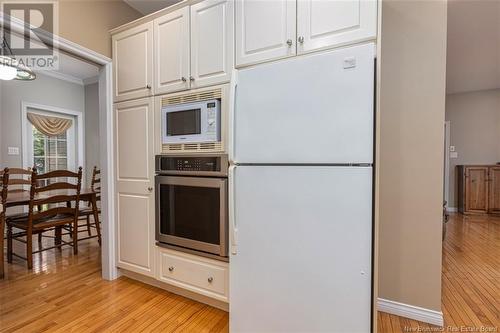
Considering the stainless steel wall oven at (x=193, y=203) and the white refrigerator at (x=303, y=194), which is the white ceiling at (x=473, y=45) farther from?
the stainless steel wall oven at (x=193, y=203)

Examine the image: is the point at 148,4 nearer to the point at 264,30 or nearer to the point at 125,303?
the point at 264,30

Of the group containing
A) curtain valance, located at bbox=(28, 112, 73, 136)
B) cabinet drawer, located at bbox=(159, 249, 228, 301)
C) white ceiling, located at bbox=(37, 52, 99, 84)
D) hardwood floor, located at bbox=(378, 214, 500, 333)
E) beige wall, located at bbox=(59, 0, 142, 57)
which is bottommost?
hardwood floor, located at bbox=(378, 214, 500, 333)

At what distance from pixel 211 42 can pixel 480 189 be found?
19.9 feet

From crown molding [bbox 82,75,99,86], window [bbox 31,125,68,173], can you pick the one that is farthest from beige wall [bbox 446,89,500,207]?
window [bbox 31,125,68,173]

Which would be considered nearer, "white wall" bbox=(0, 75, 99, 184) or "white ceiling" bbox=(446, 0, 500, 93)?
"white ceiling" bbox=(446, 0, 500, 93)

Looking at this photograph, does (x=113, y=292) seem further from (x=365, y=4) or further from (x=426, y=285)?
(x=365, y=4)

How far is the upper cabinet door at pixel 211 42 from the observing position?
5.79ft

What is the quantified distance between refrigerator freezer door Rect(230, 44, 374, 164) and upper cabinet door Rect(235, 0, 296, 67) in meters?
0.24

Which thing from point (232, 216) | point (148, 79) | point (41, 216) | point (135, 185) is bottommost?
point (41, 216)

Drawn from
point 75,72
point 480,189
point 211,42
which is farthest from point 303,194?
point 480,189

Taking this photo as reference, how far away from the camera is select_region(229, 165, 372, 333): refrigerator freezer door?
4.04ft

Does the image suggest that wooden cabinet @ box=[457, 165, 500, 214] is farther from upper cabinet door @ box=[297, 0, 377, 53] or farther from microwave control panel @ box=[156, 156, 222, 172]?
microwave control panel @ box=[156, 156, 222, 172]

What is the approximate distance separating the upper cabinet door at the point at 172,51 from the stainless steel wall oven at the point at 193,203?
58cm

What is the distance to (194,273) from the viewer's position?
1.93m
